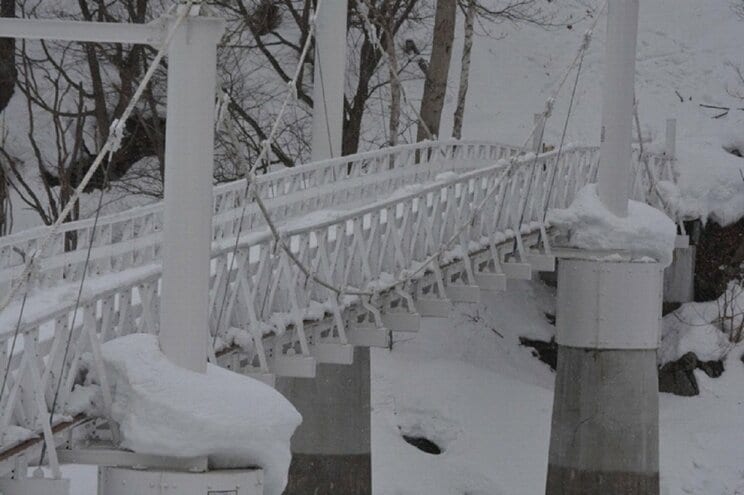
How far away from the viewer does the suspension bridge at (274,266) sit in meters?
13.1

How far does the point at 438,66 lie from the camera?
103ft

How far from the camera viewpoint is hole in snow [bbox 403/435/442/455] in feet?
93.9

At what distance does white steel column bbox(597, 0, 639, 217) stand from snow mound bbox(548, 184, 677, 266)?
22cm

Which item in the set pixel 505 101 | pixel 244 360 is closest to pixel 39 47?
pixel 505 101

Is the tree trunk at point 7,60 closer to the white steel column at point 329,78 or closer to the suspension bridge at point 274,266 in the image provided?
the white steel column at point 329,78

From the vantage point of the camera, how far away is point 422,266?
19.7 meters

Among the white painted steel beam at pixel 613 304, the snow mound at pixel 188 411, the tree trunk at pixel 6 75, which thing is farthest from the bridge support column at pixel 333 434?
the snow mound at pixel 188 411

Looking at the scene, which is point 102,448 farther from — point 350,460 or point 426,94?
point 426,94

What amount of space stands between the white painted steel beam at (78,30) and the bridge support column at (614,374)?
44.2 ft

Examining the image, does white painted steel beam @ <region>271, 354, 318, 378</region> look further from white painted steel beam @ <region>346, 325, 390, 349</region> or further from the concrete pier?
the concrete pier

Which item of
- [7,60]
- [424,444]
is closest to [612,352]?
[424,444]

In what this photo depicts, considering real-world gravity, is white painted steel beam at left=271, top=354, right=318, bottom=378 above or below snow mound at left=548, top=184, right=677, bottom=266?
below

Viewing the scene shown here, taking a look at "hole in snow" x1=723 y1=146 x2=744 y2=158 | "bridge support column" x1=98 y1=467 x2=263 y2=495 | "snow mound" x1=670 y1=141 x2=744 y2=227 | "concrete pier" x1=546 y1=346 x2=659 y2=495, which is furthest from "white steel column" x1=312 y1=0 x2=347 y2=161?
"bridge support column" x1=98 y1=467 x2=263 y2=495

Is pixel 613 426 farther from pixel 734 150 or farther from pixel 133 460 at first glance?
pixel 133 460
